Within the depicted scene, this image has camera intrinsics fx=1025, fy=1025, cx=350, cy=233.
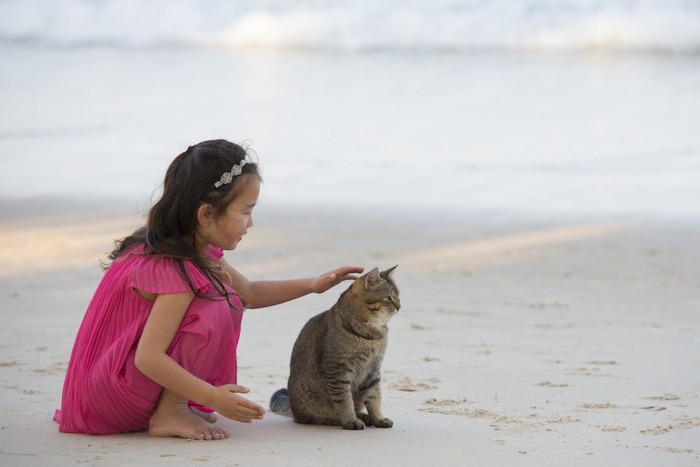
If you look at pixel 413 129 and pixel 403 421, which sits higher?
pixel 413 129

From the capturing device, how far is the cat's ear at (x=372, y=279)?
3.62 metres

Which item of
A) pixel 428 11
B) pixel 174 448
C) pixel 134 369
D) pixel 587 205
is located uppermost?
pixel 428 11

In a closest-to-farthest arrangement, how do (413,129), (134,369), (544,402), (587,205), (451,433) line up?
(134,369) < (451,433) < (544,402) < (587,205) < (413,129)

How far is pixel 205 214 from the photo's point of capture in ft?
11.0

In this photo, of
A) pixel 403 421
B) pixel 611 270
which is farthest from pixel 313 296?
pixel 403 421

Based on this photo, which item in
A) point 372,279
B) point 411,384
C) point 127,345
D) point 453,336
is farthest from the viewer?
point 453,336

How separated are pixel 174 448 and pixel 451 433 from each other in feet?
3.06

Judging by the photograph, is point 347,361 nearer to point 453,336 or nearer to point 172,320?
point 172,320

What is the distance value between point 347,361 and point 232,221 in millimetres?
644

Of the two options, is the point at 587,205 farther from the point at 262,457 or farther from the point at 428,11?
the point at 428,11

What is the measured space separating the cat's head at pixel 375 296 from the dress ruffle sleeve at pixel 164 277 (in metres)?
0.60

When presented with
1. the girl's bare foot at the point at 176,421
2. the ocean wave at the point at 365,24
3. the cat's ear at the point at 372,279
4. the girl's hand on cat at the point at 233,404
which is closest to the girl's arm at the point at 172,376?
the girl's hand on cat at the point at 233,404

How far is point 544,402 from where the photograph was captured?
4.09 metres

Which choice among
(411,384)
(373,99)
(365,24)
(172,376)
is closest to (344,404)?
(172,376)
